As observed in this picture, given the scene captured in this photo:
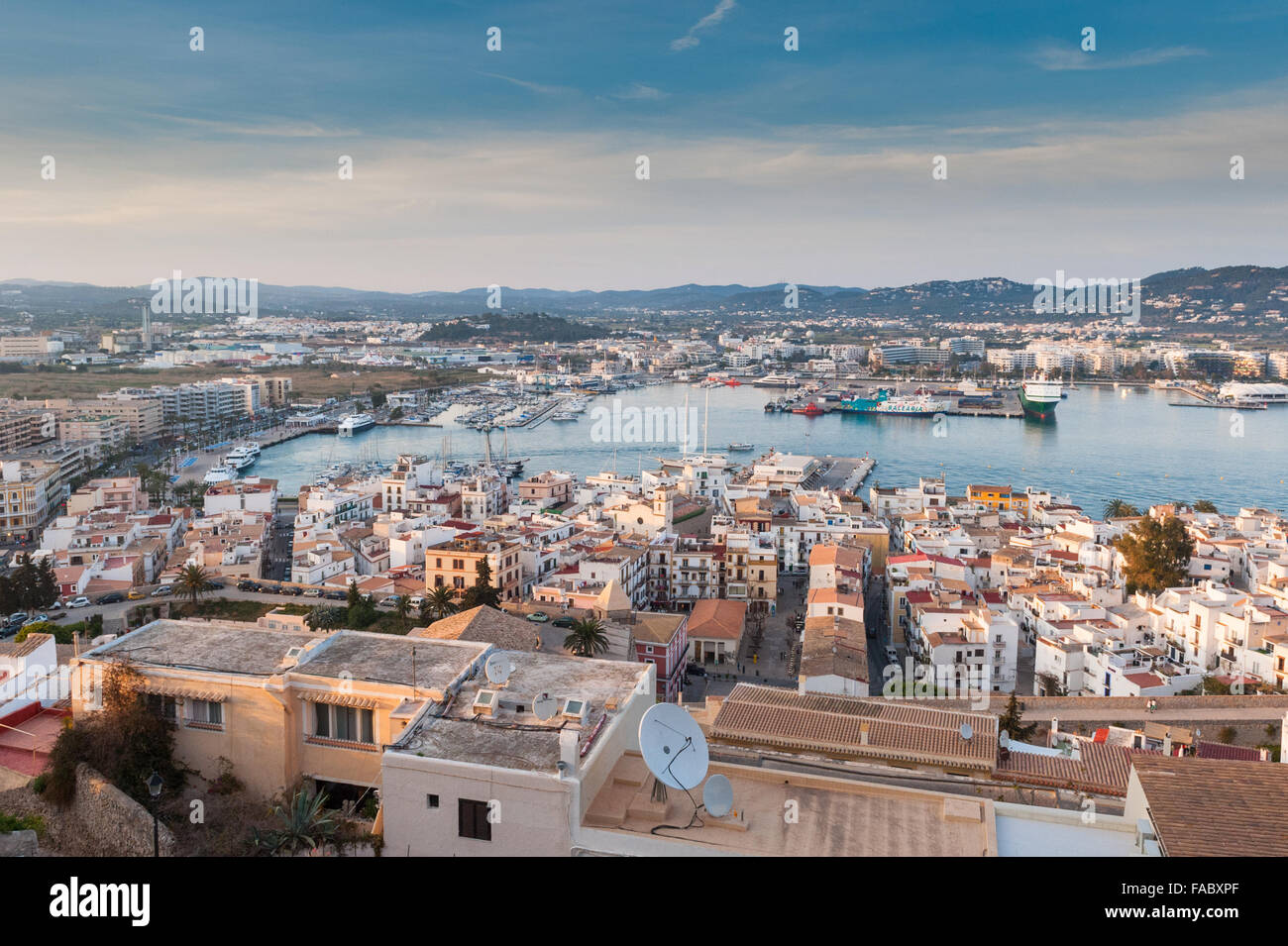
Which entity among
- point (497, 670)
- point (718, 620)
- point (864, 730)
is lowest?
point (718, 620)

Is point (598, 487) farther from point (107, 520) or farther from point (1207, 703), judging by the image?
point (1207, 703)

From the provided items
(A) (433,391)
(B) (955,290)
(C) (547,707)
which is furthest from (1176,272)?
(C) (547,707)

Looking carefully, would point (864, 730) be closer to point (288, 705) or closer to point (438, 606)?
point (288, 705)

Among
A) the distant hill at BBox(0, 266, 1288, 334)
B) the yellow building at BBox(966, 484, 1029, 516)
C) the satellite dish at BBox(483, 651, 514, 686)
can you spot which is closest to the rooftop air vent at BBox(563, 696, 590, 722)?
the satellite dish at BBox(483, 651, 514, 686)

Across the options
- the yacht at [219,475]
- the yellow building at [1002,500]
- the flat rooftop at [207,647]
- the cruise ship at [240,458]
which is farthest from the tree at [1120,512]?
the cruise ship at [240,458]

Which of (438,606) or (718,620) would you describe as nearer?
(438,606)

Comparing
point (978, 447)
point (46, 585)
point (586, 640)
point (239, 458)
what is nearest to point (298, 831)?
point (586, 640)
